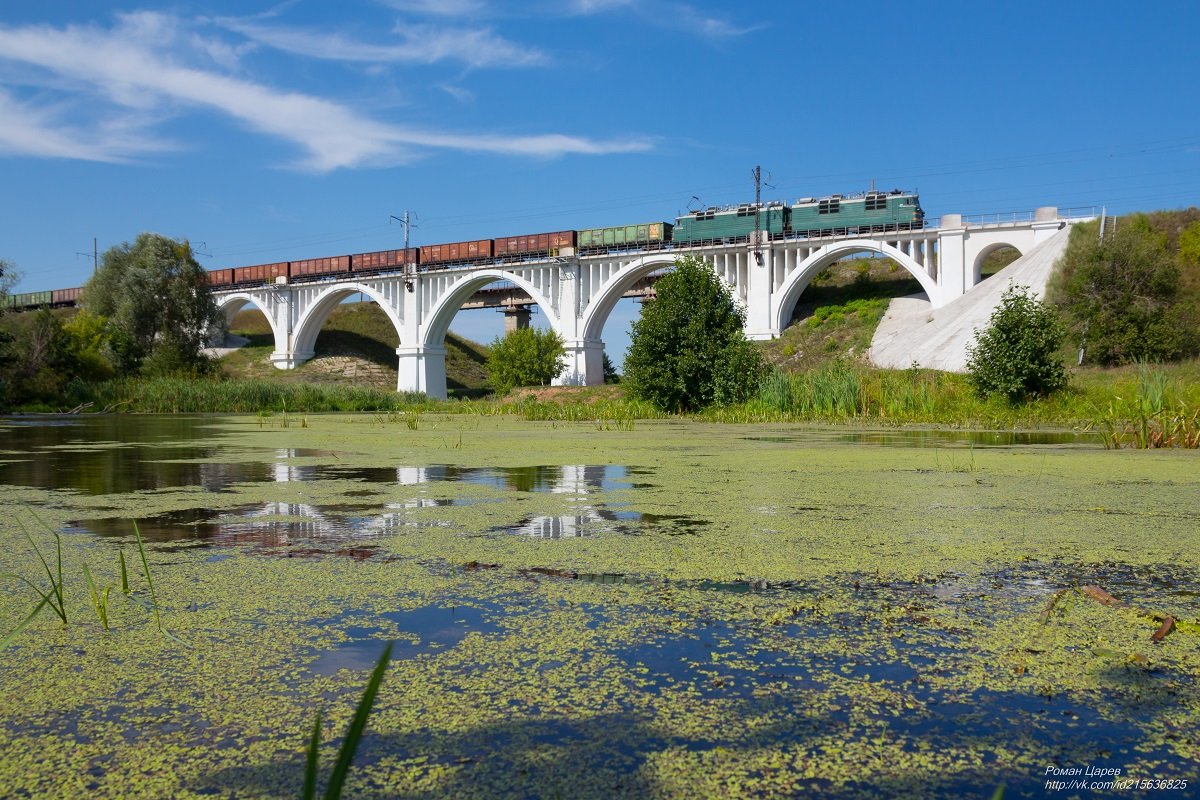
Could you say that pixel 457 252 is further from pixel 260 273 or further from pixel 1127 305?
pixel 1127 305

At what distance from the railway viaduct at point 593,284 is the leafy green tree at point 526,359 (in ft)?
4.66

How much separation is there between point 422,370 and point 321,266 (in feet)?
32.7

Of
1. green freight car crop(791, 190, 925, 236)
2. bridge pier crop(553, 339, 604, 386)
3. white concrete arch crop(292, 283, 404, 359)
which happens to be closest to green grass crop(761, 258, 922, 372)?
green freight car crop(791, 190, 925, 236)

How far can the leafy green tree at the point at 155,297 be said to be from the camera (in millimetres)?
39312

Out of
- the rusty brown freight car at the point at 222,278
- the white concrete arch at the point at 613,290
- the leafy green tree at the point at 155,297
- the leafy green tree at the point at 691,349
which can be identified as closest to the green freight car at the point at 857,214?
the white concrete arch at the point at 613,290

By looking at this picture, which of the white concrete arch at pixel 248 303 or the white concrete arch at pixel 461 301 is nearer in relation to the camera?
the white concrete arch at pixel 461 301

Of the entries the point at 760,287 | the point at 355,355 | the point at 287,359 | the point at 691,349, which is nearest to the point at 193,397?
the point at 691,349

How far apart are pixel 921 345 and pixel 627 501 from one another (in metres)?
28.8

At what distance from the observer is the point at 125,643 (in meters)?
2.53

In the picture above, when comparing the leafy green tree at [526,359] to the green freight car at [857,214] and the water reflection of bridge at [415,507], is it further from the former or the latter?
the water reflection of bridge at [415,507]

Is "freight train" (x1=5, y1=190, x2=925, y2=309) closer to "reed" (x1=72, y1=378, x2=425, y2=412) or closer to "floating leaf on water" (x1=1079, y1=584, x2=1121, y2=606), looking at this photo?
"reed" (x1=72, y1=378, x2=425, y2=412)

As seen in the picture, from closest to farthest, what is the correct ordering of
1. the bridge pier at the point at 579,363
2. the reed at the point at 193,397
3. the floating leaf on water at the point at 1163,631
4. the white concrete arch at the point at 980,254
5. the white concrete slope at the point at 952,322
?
the floating leaf on water at the point at 1163,631, the reed at the point at 193,397, the white concrete slope at the point at 952,322, the white concrete arch at the point at 980,254, the bridge pier at the point at 579,363

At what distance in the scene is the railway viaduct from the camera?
36.8 meters

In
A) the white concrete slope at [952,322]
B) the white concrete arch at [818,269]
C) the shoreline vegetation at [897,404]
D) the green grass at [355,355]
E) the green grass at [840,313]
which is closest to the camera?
the shoreline vegetation at [897,404]
